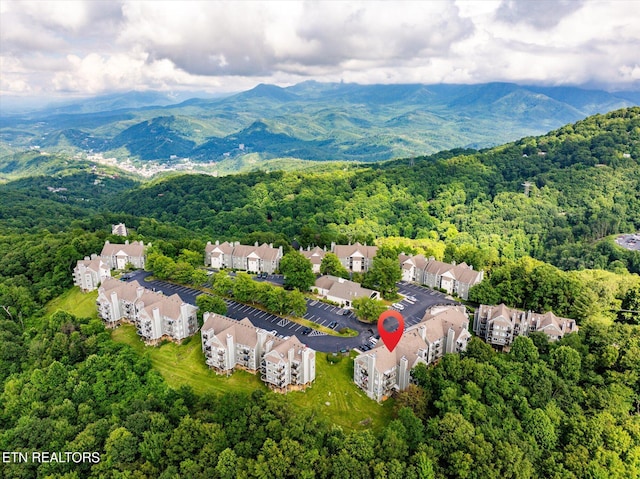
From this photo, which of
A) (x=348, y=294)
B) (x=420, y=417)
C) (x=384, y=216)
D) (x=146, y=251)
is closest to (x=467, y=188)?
(x=384, y=216)

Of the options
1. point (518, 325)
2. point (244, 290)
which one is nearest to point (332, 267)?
point (244, 290)

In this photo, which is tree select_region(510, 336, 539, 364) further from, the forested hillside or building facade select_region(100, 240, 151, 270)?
building facade select_region(100, 240, 151, 270)

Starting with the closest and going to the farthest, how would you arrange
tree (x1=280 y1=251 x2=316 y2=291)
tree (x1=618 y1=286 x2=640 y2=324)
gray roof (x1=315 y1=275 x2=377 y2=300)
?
tree (x1=618 y1=286 x2=640 y2=324), gray roof (x1=315 y1=275 x2=377 y2=300), tree (x1=280 y1=251 x2=316 y2=291)

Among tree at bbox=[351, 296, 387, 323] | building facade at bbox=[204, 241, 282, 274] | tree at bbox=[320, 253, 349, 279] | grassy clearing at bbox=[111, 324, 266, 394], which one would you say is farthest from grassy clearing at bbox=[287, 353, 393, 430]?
building facade at bbox=[204, 241, 282, 274]

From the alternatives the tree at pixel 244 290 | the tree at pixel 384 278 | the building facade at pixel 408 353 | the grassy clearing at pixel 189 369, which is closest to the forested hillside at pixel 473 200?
the tree at pixel 384 278

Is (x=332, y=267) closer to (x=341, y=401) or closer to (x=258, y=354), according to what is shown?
(x=258, y=354)

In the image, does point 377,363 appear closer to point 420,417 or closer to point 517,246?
point 420,417
